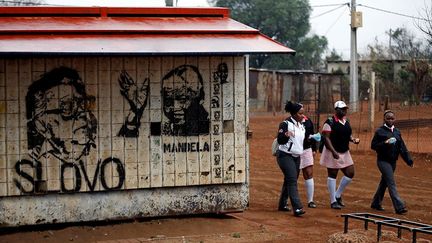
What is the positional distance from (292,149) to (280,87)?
99.2ft

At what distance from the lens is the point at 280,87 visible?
142 feet

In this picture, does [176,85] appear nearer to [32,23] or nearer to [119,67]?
[119,67]

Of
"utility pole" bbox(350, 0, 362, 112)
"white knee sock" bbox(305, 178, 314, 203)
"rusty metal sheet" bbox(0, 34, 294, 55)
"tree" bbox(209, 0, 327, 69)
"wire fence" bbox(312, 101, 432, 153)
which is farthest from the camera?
"tree" bbox(209, 0, 327, 69)

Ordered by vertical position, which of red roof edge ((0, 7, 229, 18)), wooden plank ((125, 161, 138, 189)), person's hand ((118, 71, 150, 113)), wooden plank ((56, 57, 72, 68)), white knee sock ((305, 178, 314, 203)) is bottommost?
white knee sock ((305, 178, 314, 203))

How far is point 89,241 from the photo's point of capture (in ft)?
35.1

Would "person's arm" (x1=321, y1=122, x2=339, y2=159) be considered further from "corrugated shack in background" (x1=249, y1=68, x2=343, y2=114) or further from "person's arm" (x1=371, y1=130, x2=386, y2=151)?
"corrugated shack in background" (x1=249, y1=68, x2=343, y2=114)

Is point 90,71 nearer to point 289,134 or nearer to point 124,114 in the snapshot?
point 124,114

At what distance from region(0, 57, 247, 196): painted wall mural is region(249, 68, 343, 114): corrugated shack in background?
29019 millimetres

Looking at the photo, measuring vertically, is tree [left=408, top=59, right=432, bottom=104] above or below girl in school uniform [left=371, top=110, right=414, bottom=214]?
above

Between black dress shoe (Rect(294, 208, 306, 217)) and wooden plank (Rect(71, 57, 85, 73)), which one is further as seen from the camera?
black dress shoe (Rect(294, 208, 306, 217))

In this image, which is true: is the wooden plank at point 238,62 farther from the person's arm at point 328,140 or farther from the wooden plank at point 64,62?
the person's arm at point 328,140

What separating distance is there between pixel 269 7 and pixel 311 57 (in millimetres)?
6285

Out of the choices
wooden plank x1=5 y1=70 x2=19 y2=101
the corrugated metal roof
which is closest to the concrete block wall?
wooden plank x1=5 y1=70 x2=19 y2=101

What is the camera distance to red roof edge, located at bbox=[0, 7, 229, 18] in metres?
11.3
